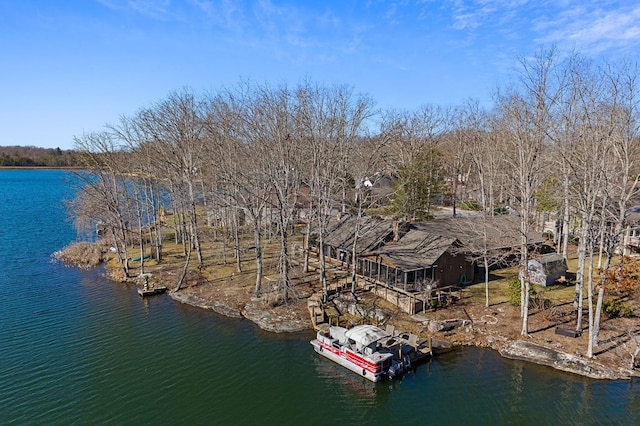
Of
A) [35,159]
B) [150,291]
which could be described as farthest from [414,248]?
[35,159]

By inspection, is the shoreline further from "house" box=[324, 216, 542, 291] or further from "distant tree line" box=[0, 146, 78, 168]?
"distant tree line" box=[0, 146, 78, 168]

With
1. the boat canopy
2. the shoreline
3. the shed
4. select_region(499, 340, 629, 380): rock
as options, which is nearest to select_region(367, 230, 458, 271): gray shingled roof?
the shoreline

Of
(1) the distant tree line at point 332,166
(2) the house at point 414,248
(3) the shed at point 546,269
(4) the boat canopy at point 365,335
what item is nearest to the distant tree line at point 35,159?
(1) the distant tree line at point 332,166

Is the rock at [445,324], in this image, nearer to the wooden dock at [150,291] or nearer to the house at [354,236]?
→ the house at [354,236]

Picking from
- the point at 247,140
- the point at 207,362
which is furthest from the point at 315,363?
the point at 247,140

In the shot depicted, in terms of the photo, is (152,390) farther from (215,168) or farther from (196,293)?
(215,168)
